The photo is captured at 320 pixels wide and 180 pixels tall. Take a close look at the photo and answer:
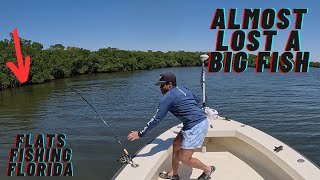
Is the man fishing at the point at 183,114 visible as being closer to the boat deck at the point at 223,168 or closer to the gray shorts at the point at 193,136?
the gray shorts at the point at 193,136

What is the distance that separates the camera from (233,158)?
18.1 feet

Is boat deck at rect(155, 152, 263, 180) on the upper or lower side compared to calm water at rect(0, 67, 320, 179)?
upper

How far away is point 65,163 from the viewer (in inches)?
320

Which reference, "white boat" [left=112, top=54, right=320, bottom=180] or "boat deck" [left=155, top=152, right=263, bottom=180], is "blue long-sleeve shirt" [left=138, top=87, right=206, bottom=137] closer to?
"white boat" [left=112, top=54, right=320, bottom=180]

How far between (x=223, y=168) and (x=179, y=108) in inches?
68.8

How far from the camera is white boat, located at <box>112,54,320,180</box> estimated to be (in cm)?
396

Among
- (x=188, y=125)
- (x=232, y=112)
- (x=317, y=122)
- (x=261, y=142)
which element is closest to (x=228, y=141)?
(x=261, y=142)

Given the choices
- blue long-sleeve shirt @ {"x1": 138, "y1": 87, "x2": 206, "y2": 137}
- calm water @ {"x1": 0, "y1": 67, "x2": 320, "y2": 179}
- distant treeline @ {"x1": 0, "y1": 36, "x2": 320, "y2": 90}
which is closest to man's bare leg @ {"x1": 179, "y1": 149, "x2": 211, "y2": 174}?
blue long-sleeve shirt @ {"x1": 138, "y1": 87, "x2": 206, "y2": 137}

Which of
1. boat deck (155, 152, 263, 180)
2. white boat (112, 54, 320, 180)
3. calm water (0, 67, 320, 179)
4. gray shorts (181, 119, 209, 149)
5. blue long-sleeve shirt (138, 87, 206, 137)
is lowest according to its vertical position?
calm water (0, 67, 320, 179)

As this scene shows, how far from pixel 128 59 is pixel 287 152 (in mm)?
63904

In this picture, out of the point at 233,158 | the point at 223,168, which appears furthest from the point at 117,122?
the point at 223,168

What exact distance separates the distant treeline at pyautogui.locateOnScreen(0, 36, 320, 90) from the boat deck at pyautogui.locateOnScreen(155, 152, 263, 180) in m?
29.7

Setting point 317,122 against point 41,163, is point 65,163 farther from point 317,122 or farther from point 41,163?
point 317,122

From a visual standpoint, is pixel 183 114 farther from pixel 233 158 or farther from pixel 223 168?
pixel 233 158
